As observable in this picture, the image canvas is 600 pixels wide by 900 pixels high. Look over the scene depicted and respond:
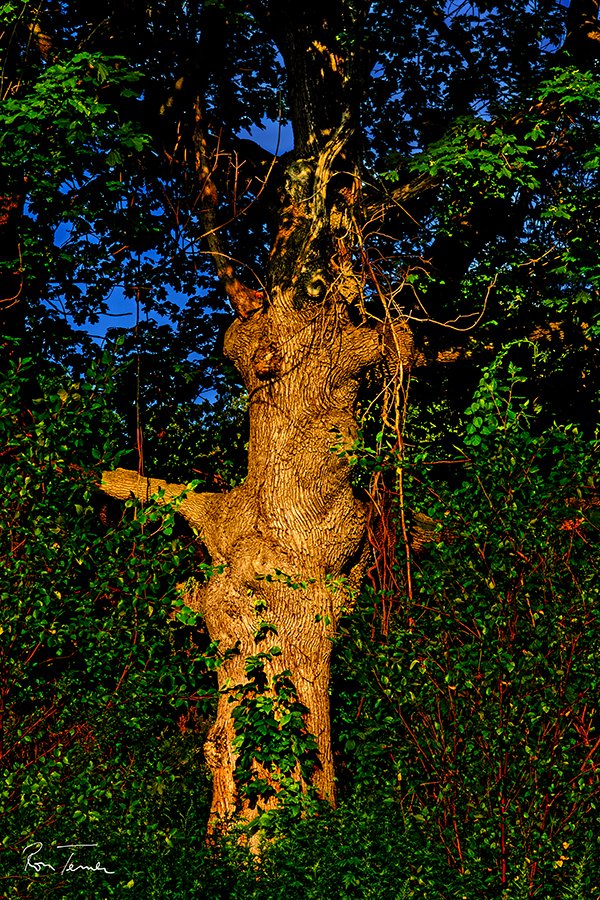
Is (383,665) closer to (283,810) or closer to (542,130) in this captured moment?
(283,810)

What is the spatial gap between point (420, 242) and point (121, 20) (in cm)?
443

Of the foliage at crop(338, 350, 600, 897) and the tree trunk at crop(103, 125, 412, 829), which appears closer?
the foliage at crop(338, 350, 600, 897)

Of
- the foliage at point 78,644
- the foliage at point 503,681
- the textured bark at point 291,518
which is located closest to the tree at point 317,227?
the textured bark at point 291,518

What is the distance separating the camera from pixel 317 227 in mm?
9125


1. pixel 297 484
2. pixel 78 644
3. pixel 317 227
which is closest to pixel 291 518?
pixel 297 484

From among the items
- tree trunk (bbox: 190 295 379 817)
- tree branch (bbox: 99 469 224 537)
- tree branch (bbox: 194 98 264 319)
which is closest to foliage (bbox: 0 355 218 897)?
tree trunk (bbox: 190 295 379 817)
